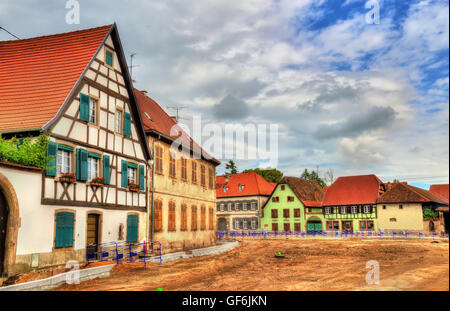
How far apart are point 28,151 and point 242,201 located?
170ft

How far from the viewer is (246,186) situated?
2635 inches

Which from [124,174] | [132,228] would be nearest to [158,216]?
[132,228]

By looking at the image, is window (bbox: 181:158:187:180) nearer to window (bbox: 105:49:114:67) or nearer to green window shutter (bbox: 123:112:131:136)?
green window shutter (bbox: 123:112:131:136)

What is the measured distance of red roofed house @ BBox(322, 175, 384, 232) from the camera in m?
55.7

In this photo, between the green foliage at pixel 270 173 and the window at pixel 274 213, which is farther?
the green foliage at pixel 270 173

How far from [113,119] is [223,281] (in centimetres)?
980

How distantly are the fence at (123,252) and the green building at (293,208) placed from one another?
38517 mm

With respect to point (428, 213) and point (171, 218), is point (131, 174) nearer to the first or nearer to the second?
point (171, 218)

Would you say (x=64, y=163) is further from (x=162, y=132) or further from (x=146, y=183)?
(x=162, y=132)

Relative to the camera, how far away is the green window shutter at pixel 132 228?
2203 centimetres

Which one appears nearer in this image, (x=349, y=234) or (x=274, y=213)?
(x=349, y=234)

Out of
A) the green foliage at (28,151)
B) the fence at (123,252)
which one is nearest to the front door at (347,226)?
the fence at (123,252)

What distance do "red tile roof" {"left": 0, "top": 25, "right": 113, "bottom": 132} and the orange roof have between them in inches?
230

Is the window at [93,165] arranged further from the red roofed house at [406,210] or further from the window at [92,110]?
the red roofed house at [406,210]
